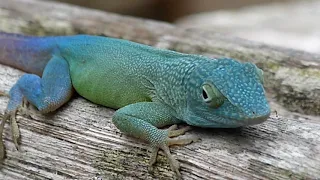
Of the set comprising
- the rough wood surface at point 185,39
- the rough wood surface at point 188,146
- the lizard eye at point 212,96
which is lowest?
the rough wood surface at point 188,146

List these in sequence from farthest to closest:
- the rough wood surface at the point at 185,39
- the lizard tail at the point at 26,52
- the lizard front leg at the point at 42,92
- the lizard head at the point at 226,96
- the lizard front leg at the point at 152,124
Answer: the lizard tail at the point at 26,52
the rough wood surface at the point at 185,39
the lizard front leg at the point at 42,92
the lizard front leg at the point at 152,124
the lizard head at the point at 226,96

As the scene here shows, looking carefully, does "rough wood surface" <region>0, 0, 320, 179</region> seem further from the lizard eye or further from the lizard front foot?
the lizard eye

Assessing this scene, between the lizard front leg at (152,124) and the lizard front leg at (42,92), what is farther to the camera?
the lizard front leg at (42,92)

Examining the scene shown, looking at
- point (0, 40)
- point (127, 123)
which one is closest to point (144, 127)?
point (127, 123)

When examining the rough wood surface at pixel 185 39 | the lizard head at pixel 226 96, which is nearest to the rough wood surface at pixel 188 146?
the rough wood surface at pixel 185 39

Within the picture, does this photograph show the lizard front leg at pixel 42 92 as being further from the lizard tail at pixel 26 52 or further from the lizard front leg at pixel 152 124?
the lizard front leg at pixel 152 124

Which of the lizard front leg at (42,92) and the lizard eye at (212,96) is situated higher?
the lizard eye at (212,96)
